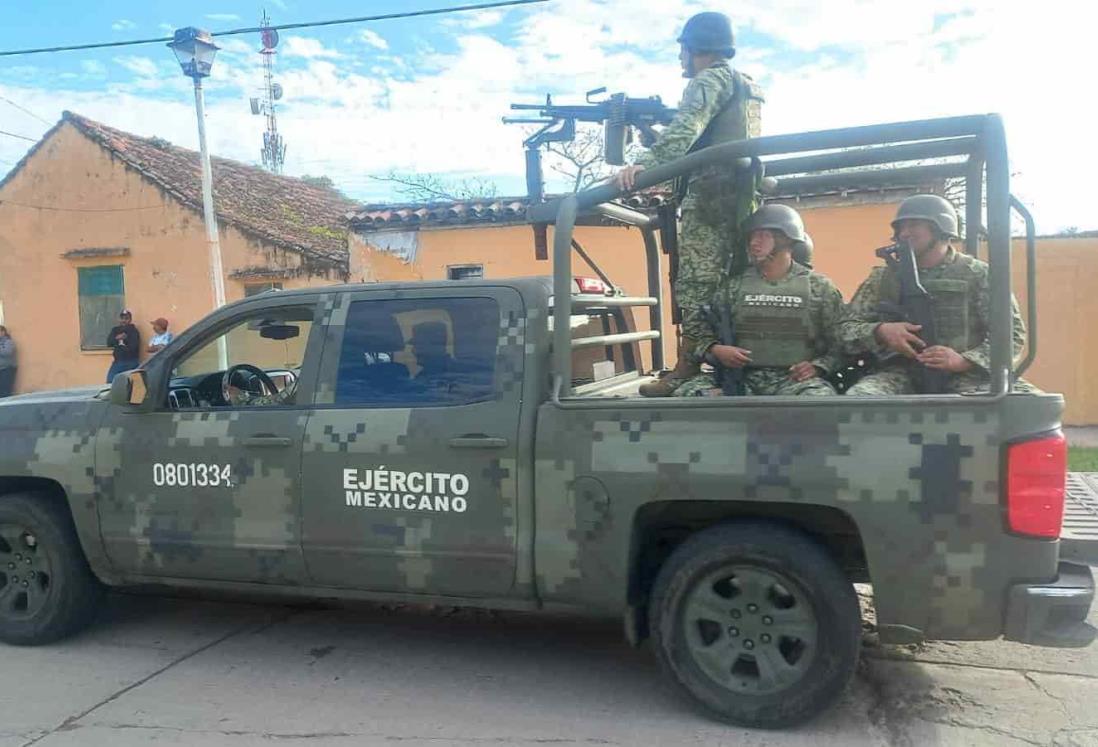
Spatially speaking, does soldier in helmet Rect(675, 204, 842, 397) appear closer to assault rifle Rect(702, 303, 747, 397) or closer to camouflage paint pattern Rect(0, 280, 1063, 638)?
assault rifle Rect(702, 303, 747, 397)

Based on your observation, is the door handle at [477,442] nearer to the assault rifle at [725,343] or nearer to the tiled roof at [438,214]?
the assault rifle at [725,343]

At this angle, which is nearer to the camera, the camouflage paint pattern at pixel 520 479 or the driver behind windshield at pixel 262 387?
the camouflage paint pattern at pixel 520 479

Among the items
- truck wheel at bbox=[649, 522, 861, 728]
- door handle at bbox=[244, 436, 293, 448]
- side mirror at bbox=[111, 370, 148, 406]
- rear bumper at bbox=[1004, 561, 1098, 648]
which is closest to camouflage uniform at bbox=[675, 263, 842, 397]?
truck wheel at bbox=[649, 522, 861, 728]

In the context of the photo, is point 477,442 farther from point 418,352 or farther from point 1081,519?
point 1081,519

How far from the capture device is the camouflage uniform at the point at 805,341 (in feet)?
12.9

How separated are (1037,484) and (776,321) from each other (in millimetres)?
1276

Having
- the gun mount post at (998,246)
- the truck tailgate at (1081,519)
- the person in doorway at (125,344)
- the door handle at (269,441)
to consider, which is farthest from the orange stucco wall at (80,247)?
the gun mount post at (998,246)

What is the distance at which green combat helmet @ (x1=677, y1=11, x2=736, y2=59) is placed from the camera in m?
4.29

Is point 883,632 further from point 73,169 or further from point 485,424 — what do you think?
point 73,169

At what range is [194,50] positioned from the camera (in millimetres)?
10383

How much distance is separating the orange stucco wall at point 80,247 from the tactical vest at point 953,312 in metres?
11.2

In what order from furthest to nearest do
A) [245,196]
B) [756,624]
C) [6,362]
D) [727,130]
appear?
[245,196], [6,362], [727,130], [756,624]

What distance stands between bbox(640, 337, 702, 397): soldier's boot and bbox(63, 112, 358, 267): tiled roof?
30.0 feet

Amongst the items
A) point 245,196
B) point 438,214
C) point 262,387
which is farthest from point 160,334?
point 262,387
